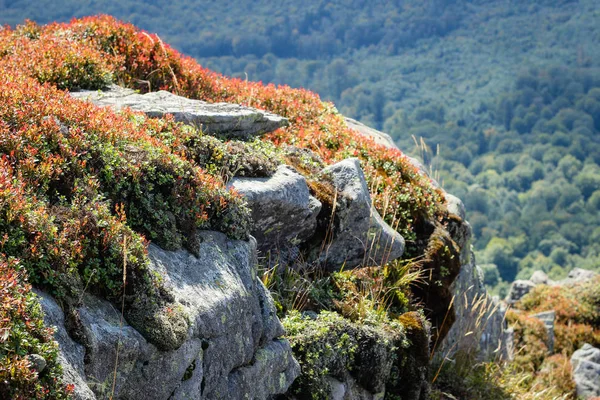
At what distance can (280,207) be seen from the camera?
8258 mm

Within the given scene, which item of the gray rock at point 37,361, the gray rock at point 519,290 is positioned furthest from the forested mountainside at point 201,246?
the gray rock at point 519,290

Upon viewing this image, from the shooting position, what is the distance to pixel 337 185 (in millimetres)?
9461

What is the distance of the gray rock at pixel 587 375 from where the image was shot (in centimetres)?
1794

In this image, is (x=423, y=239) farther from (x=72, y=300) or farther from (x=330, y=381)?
(x=72, y=300)

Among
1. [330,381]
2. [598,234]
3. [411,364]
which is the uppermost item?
[330,381]

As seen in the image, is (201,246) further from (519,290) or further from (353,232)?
(519,290)

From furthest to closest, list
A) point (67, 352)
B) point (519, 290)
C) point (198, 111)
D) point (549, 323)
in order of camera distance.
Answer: point (519, 290) < point (549, 323) < point (198, 111) < point (67, 352)

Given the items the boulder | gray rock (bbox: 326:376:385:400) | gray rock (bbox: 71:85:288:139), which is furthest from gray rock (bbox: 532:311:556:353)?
the boulder

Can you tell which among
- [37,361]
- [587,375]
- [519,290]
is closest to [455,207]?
[587,375]

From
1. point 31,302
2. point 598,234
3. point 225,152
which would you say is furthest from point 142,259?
point 598,234

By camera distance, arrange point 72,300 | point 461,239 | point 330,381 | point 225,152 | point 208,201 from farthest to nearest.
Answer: point 461,239
point 225,152
point 330,381
point 208,201
point 72,300

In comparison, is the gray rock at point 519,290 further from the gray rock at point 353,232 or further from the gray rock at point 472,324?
the gray rock at point 353,232

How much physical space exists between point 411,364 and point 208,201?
387 centimetres

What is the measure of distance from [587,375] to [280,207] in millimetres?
13865
